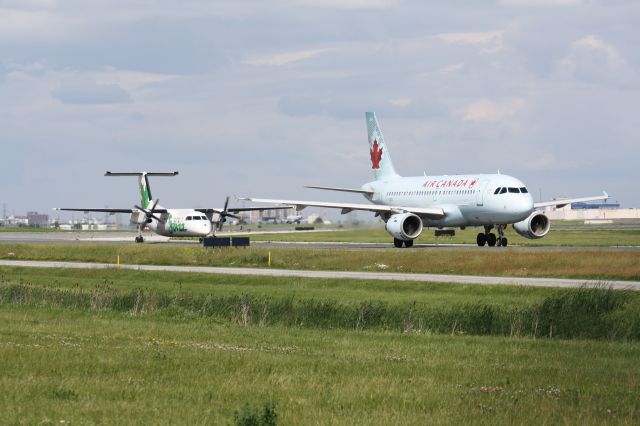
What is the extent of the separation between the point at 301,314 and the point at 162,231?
A: 59.2 m

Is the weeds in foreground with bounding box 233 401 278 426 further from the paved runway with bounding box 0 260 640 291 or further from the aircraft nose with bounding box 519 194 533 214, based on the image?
the aircraft nose with bounding box 519 194 533 214

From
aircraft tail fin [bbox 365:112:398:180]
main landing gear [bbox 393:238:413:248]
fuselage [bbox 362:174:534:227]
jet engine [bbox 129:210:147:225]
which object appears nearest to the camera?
fuselage [bbox 362:174:534:227]

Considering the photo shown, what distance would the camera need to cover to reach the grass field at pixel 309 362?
51.2ft

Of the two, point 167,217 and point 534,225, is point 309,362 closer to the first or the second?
point 534,225

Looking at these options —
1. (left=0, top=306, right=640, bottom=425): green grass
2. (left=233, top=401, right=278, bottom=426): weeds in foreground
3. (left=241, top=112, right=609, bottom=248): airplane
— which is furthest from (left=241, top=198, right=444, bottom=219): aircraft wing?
(left=233, top=401, right=278, bottom=426): weeds in foreground

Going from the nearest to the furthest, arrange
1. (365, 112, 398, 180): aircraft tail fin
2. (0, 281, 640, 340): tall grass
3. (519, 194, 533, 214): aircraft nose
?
(0, 281, 640, 340): tall grass < (519, 194, 533, 214): aircraft nose < (365, 112, 398, 180): aircraft tail fin

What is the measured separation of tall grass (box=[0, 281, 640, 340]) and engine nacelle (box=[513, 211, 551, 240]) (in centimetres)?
3320

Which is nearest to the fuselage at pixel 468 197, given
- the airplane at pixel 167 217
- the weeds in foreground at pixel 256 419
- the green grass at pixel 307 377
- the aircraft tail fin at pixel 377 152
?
the aircraft tail fin at pixel 377 152

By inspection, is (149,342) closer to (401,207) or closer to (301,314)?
(301,314)

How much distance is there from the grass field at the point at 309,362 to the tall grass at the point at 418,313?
9 centimetres

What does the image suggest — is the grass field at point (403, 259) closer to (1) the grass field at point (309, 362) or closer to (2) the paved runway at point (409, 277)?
(2) the paved runway at point (409, 277)

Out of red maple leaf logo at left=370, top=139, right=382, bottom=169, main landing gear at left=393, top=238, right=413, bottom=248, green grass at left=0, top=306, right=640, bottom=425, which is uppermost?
red maple leaf logo at left=370, top=139, right=382, bottom=169

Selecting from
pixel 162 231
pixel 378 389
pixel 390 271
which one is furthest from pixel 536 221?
pixel 378 389

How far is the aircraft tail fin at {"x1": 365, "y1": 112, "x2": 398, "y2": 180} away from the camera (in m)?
80.1
